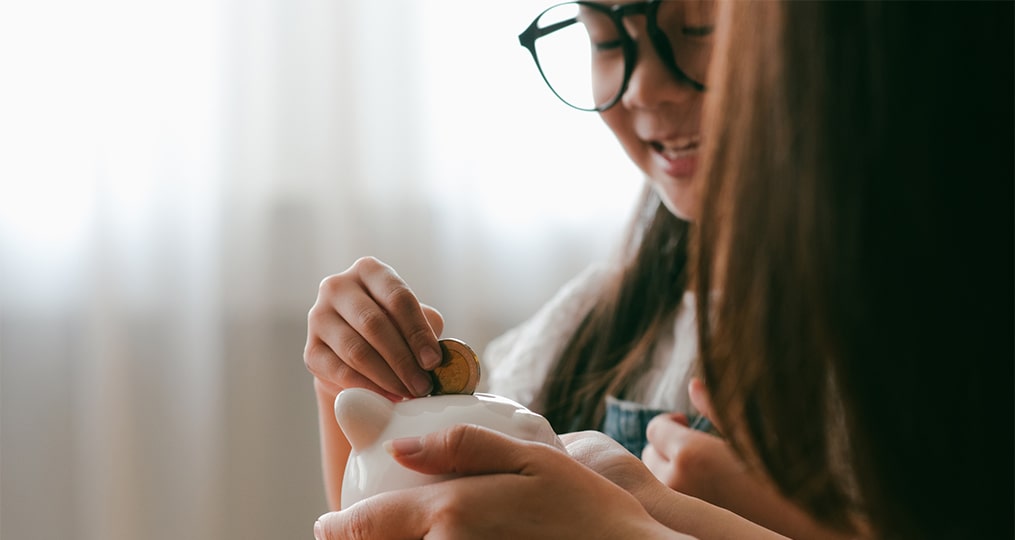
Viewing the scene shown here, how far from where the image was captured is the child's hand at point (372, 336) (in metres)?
0.57

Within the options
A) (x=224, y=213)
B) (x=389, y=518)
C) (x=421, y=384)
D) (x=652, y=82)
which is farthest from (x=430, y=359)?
(x=224, y=213)

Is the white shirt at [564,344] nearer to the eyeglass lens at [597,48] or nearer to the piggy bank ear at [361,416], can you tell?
the eyeglass lens at [597,48]

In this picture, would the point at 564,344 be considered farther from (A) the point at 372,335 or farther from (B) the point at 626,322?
(A) the point at 372,335

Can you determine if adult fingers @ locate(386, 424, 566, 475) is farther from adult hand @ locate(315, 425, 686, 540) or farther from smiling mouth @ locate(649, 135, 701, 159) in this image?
smiling mouth @ locate(649, 135, 701, 159)

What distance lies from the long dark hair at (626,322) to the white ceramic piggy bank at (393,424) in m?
0.58

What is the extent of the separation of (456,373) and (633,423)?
1.53 feet

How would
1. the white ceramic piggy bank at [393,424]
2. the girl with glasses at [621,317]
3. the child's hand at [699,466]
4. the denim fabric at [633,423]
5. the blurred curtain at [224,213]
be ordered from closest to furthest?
the white ceramic piggy bank at [393,424] < the girl with glasses at [621,317] < the child's hand at [699,466] < the denim fabric at [633,423] < the blurred curtain at [224,213]

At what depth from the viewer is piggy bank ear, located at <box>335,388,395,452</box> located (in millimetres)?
484

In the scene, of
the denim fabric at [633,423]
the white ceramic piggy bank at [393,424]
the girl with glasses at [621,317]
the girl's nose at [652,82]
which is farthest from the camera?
the denim fabric at [633,423]

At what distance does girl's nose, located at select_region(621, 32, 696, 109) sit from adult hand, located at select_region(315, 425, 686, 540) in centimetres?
47

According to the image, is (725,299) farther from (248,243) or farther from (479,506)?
(248,243)

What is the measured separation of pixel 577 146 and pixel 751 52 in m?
1.21

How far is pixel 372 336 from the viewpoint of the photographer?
0.60m

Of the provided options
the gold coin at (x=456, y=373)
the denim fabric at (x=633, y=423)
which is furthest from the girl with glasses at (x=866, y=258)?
the denim fabric at (x=633, y=423)
